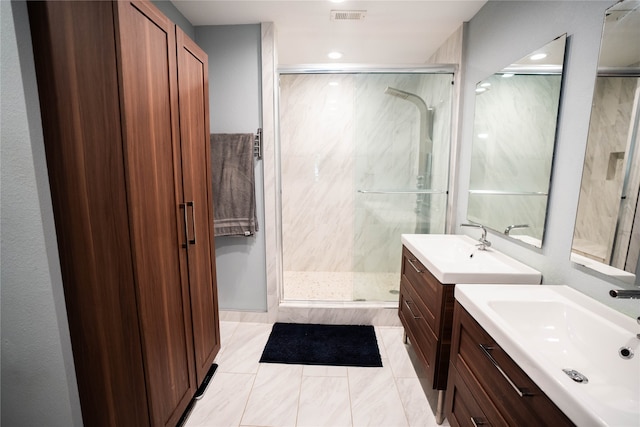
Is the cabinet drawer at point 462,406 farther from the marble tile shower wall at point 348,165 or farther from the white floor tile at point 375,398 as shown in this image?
the marble tile shower wall at point 348,165

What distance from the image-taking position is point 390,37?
8.07ft

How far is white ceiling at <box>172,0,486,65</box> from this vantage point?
1955 millimetres

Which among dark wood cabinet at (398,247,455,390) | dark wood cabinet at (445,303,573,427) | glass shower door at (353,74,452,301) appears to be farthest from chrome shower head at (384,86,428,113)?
dark wood cabinet at (445,303,573,427)

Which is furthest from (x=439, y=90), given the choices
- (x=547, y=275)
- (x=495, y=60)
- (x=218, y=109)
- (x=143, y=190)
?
(x=143, y=190)

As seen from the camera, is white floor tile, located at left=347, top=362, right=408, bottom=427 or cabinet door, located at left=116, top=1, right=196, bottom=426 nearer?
cabinet door, located at left=116, top=1, right=196, bottom=426

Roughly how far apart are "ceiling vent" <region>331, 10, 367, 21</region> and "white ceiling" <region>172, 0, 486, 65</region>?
31mm

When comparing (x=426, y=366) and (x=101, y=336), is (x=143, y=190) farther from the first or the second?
(x=426, y=366)

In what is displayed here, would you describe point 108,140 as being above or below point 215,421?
above

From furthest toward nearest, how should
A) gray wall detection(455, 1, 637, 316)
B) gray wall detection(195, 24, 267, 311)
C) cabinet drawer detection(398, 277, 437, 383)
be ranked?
gray wall detection(195, 24, 267, 311) → cabinet drawer detection(398, 277, 437, 383) → gray wall detection(455, 1, 637, 316)

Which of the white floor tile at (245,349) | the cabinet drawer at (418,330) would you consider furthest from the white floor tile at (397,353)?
the white floor tile at (245,349)

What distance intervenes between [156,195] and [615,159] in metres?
1.83

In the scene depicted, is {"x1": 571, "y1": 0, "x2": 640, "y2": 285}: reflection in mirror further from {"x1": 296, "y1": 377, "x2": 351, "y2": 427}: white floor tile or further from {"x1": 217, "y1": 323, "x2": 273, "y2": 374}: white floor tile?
{"x1": 217, "y1": 323, "x2": 273, "y2": 374}: white floor tile

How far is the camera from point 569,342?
1022mm

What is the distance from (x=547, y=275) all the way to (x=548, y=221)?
0.27 metres
